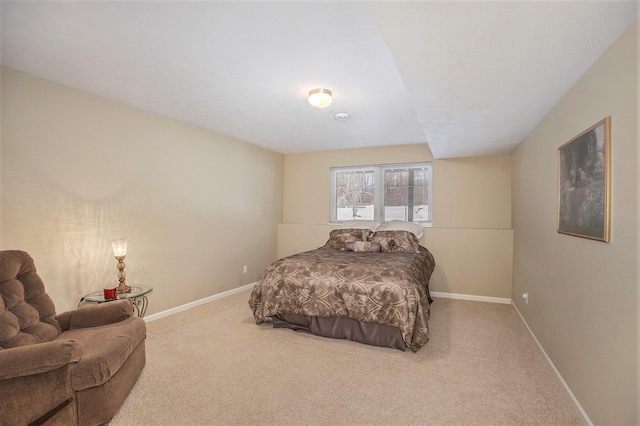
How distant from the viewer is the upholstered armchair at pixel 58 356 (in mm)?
1540

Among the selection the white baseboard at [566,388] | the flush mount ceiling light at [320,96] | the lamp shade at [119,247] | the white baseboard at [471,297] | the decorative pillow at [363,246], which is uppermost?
the flush mount ceiling light at [320,96]

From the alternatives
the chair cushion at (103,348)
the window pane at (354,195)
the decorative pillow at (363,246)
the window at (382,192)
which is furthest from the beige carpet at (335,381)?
the window pane at (354,195)

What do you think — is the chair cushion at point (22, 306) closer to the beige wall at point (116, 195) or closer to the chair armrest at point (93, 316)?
the chair armrest at point (93, 316)

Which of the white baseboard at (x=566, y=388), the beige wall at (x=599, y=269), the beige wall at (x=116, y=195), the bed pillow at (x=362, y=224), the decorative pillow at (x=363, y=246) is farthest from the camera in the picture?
the bed pillow at (x=362, y=224)

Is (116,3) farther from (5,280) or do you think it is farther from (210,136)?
(210,136)

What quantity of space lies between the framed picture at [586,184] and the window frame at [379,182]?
2.66 meters

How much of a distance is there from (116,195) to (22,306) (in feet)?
4.73

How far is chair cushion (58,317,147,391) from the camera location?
167cm

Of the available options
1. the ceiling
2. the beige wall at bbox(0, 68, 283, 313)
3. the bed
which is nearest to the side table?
the beige wall at bbox(0, 68, 283, 313)

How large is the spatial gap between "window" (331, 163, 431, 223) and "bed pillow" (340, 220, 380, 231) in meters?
0.28

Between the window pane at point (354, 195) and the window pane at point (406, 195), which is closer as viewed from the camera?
the window pane at point (406, 195)

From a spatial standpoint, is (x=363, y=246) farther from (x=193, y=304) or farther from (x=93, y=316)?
(x=93, y=316)

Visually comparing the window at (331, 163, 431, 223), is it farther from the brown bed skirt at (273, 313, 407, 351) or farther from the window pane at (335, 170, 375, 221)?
the brown bed skirt at (273, 313, 407, 351)

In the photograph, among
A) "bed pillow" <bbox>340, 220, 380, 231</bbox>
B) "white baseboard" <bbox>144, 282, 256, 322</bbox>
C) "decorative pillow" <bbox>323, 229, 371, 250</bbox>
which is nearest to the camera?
"white baseboard" <bbox>144, 282, 256, 322</bbox>
